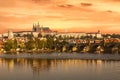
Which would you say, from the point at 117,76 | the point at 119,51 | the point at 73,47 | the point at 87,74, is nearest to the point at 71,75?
the point at 87,74

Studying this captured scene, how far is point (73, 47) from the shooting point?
8775 cm

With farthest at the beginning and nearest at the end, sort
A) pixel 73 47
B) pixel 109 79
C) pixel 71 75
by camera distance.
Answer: pixel 73 47 → pixel 71 75 → pixel 109 79

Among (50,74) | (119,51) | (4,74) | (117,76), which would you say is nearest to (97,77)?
(117,76)

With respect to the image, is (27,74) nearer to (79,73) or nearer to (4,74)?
(4,74)

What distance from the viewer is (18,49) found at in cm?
8906

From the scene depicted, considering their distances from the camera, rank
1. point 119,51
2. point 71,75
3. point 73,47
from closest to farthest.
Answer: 1. point 71,75
2. point 119,51
3. point 73,47

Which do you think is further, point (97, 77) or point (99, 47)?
point (99, 47)

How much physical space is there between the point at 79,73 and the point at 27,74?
423 centimetres

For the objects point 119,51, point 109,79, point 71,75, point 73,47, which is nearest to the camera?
point 109,79

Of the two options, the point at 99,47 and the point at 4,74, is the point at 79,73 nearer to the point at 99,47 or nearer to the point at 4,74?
the point at 4,74

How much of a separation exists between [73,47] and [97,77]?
55889 mm

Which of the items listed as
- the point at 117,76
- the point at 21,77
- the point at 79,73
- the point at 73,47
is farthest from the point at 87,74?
the point at 73,47

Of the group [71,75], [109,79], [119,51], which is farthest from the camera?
[119,51]

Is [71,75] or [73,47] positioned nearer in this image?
[71,75]
